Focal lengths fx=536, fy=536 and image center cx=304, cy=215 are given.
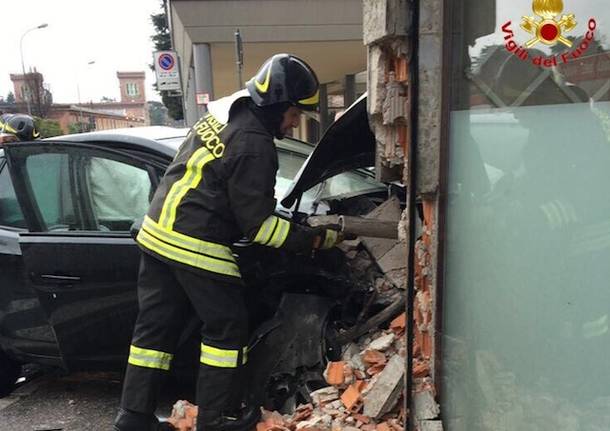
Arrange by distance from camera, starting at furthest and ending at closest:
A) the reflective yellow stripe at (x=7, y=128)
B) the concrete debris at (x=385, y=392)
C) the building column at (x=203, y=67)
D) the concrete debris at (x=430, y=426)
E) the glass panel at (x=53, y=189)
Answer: the building column at (x=203, y=67), the reflective yellow stripe at (x=7, y=128), the glass panel at (x=53, y=189), the concrete debris at (x=385, y=392), the concrete debris at (x=430, y=426)

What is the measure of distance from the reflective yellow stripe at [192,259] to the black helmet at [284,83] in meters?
0.72

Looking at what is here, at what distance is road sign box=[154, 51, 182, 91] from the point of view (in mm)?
10016

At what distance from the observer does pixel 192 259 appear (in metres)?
2.35

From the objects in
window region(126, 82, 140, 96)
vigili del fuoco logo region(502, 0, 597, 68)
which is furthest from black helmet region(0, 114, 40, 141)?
window region(126, 82, 140, 96)

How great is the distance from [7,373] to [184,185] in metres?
2.10

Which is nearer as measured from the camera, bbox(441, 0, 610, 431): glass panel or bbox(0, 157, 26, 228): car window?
bbox(441, 0, 610, 431): glass panel

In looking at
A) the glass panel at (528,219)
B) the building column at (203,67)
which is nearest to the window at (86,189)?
the glass panel at (528,219)

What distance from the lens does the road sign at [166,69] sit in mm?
10016

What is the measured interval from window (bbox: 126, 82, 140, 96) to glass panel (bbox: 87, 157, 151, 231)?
91621 mm

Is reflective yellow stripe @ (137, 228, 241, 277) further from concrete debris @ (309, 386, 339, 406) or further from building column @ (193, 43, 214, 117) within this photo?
building column @ (193, 43, 214, 117)

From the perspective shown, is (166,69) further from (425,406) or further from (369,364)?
(425,406)

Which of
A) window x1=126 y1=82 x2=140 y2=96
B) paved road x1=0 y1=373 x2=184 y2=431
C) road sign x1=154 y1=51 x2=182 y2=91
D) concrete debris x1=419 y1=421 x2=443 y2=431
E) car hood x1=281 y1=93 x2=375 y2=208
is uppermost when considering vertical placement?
window x1=126 y1=82 x2=140 y2=96

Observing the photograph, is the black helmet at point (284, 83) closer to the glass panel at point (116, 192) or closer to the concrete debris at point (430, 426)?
the glass panel at point (116, 192)

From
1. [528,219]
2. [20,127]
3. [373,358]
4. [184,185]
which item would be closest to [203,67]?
[20,127]
